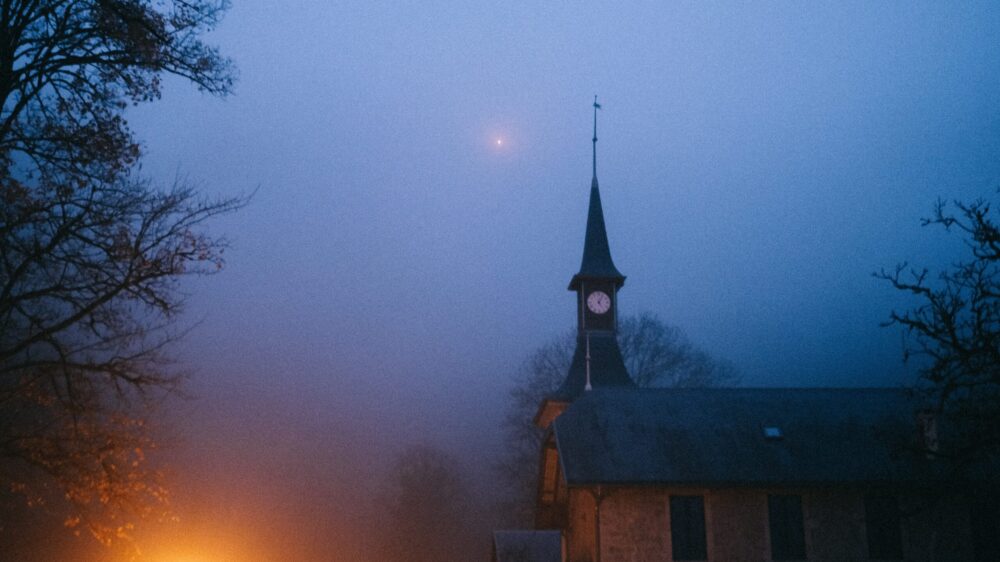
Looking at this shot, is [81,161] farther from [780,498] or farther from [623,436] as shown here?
[780,498]

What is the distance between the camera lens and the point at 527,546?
26297mm

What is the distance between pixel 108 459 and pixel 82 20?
217 inches

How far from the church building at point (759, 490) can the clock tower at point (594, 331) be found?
42.6ft

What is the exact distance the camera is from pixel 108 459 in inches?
441

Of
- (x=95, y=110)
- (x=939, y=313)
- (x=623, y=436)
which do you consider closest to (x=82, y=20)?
(x=95, y=110)

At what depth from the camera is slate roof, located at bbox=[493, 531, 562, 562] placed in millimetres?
25547

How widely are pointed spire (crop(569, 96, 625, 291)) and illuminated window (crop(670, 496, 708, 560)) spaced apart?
60.3 feet

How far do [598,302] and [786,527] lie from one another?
18581 mm

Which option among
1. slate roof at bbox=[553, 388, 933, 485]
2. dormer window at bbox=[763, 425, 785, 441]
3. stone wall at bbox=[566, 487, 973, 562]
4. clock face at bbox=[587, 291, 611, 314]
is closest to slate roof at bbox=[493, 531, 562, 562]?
stone wall at bbox=[566, 487, 973, 562]

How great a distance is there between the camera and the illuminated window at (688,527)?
2131cm

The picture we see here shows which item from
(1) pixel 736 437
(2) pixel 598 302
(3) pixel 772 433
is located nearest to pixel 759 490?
(1) pixel 736 437

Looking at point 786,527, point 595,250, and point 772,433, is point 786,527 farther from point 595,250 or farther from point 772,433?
point 595,250

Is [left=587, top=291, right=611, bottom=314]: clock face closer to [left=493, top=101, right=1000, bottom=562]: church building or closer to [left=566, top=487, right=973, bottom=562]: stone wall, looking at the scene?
[left=493, top=101, right=1000, bottom=562]: church building

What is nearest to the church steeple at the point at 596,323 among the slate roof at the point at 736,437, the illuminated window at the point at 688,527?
the slate roof at the point at 736,437
